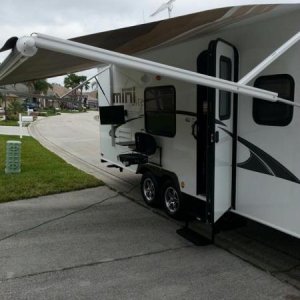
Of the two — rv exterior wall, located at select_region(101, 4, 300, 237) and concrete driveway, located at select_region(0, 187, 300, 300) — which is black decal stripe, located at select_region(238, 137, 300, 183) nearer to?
rv exterior wall, located at select_region(101, 4, 300, 237)

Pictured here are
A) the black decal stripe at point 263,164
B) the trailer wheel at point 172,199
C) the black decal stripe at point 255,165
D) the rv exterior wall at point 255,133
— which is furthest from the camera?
the trailer wheel at point 172,199

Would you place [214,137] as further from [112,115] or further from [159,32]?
[112,115]

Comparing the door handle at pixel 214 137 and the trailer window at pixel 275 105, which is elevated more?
the trailer window at pixel 275 105

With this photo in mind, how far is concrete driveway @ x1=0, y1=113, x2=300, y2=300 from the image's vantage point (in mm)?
4215

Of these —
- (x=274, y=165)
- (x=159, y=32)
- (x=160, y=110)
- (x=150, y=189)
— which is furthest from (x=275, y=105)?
(x=150, y=189)

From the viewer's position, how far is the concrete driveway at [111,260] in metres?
4.21

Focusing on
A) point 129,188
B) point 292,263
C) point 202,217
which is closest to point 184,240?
point 202,217

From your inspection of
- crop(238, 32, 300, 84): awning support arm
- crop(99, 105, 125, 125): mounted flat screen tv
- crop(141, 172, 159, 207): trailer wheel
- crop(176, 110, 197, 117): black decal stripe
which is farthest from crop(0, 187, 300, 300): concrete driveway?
crop(238, 32, 300, 84): awning support arm

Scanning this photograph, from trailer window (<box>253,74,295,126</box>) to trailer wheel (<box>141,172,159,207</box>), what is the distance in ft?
8.35

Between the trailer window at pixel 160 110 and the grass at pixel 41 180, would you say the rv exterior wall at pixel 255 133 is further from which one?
the grass at pixel 41 180

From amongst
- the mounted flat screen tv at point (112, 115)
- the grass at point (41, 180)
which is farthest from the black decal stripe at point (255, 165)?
the grass at point (41, 180)

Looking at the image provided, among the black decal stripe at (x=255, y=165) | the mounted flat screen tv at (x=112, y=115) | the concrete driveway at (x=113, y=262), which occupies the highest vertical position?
the mounted flat screen tv at (x=112, y=115)

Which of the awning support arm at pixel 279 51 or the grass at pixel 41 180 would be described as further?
the grass at pixel 41 180

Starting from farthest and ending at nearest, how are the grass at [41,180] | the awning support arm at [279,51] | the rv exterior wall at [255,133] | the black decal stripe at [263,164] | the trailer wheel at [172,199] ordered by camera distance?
the grass at [41,180]
the trailer wheel at [172,199]
the black decal stripe at [263,164]
the rv exterior wall at [255,133]
the awning support arm at [279,51]
